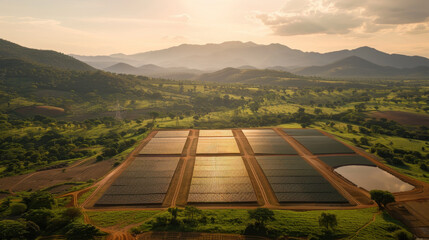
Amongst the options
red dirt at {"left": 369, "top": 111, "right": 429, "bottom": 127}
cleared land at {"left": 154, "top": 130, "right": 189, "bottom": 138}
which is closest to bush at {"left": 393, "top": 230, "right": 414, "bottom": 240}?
cleared land at {"left": 154, "top": 130, "right": 189, "bottom": 138}

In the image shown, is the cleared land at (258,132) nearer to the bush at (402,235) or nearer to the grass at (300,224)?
the grass at (300,224)

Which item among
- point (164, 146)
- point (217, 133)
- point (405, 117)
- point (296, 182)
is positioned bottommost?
point (296, 182)

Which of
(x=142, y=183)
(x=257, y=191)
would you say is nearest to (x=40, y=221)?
(x=142, y=183)

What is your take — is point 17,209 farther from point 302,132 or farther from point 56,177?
point 302,132

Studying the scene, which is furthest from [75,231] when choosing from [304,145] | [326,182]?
[304,145]

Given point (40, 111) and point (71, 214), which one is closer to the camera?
point (71, 214)

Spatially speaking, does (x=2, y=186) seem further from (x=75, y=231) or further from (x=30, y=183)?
(x=75, y=231)

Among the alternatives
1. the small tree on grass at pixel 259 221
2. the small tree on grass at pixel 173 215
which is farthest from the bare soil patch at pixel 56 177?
the small tree on grass at pixel 259 221
